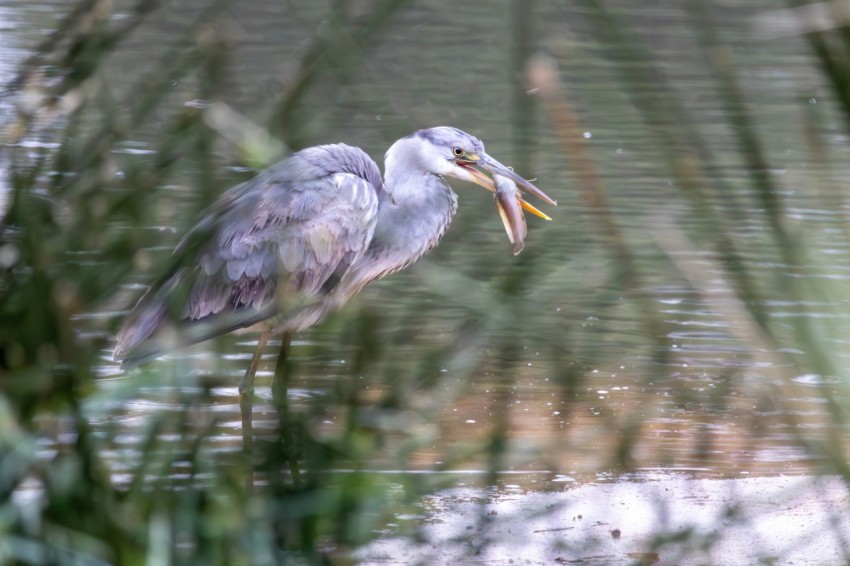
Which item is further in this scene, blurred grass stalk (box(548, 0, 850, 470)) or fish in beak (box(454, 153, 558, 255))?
fish in beak (box(454, 153, 558, 255))

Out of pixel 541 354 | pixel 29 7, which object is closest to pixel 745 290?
pixel 541 354

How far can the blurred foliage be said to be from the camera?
1.16 metres

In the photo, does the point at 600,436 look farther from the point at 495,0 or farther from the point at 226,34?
the point at 226,34

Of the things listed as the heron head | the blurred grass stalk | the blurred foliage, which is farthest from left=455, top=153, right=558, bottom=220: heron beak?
the blurred grass stalk

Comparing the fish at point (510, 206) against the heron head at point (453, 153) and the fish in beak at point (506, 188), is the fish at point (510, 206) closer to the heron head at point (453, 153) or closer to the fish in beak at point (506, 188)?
the fish in beak at point (506, 188)

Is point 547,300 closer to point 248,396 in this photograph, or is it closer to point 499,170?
point 248,396

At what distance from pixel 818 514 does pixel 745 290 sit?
228 centimetres

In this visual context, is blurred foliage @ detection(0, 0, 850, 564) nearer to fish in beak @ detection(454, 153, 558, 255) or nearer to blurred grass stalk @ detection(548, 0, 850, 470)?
blurred grass stalk @ detection(548, 0, 850, 470)

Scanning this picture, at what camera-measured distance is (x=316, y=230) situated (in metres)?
4.08

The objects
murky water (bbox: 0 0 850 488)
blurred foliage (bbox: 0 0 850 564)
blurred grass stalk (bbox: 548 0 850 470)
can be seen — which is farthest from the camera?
murky water (bbox: 0 0 850 488)

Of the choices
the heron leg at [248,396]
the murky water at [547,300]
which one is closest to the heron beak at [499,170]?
the murky water at [547,300]

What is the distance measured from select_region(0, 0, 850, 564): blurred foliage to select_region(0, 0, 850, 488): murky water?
22 mm

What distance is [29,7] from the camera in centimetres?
892

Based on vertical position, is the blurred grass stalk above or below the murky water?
above
